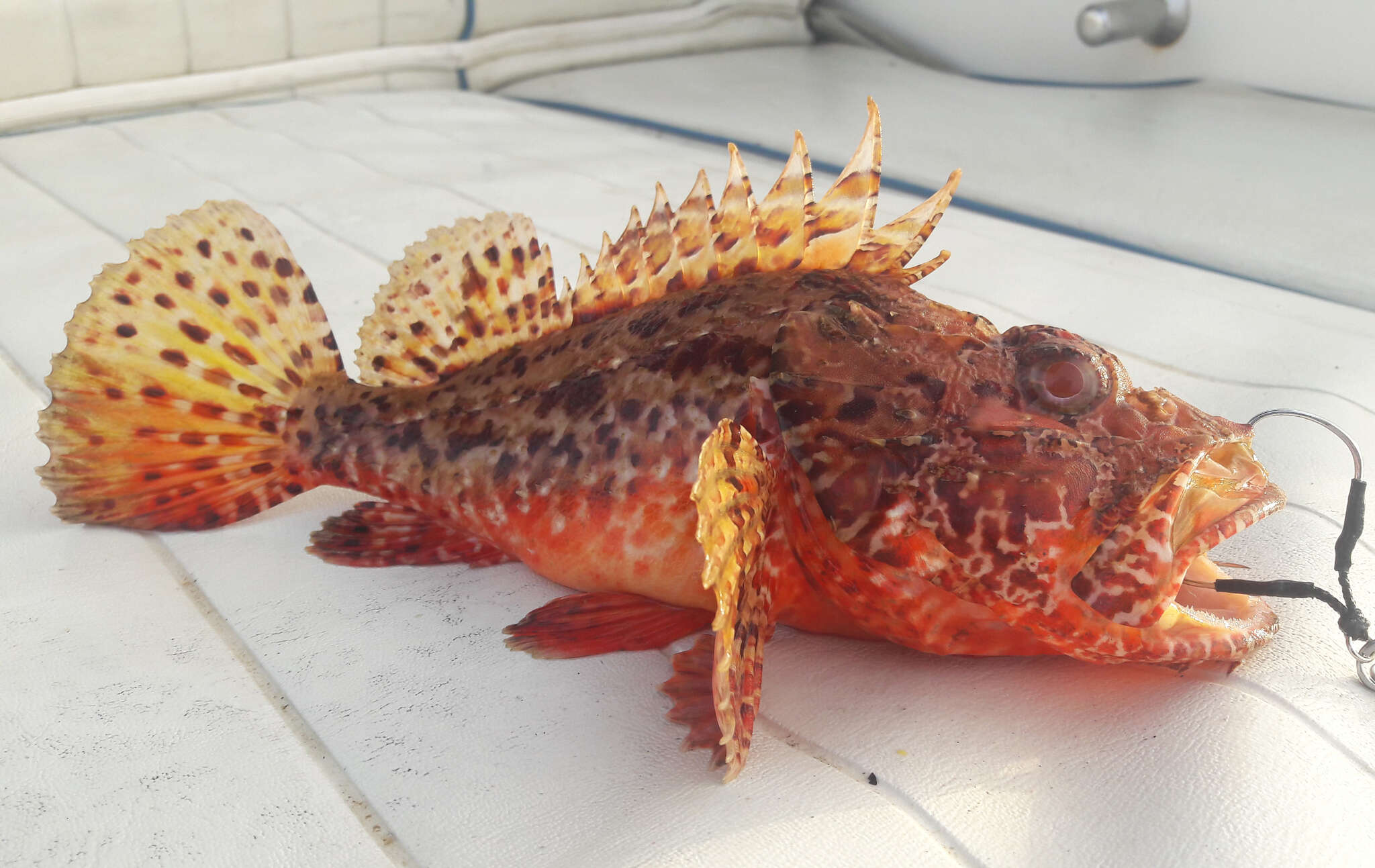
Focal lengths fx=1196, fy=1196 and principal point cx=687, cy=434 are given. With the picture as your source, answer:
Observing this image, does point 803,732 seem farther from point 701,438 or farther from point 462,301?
point 462,301

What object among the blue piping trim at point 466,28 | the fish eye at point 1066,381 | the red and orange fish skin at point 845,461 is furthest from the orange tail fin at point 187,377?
the blue piping trim at point 466,28

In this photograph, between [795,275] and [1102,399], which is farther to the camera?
[795,275]

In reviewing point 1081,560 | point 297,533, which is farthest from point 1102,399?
point 297,533

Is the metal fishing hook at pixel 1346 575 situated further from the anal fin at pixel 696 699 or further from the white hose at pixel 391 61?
the white hose at pixel 391 61

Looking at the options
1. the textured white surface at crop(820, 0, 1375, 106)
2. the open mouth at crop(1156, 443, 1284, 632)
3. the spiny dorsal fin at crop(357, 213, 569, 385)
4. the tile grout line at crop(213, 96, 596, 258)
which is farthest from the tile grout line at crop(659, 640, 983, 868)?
the textured white surface at crop(820, 0, 1375, 106)

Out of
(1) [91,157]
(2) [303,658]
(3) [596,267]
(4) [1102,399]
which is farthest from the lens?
(1) [91,157]

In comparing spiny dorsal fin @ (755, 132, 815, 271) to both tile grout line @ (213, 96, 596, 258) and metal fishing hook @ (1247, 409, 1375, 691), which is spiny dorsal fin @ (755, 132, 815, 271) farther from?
tile grout line @ (213, 96, 596, 258)

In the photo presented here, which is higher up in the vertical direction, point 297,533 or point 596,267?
point 596,267

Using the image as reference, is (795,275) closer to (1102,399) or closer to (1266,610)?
(1102,399)
